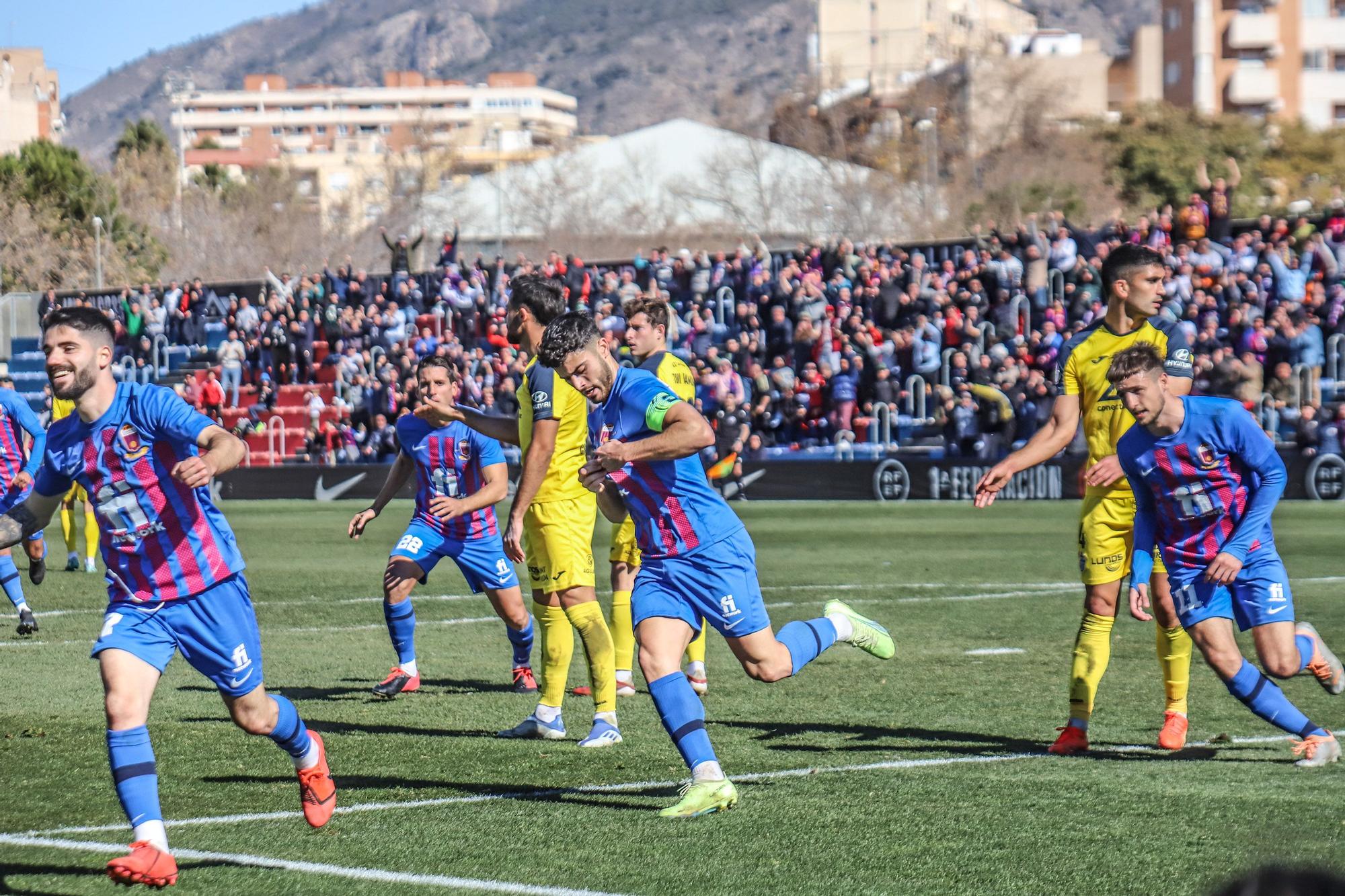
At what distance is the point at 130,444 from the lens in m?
5.73

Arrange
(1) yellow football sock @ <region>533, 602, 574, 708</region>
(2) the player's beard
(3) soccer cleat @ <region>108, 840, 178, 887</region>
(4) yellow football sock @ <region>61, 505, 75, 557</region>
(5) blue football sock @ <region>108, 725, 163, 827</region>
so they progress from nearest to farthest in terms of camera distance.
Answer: (3) soccer cleat @ <region>108, 840, 178, 887</region>, (5) blue football sock @ <region>108, 725, 163, 827</region>, (2) the player's beard, (1) yellow football sock @ <region>533, 602, 574, 708</region>, (4) yellow football sock @ <region>61, 505, 75, 557</region>

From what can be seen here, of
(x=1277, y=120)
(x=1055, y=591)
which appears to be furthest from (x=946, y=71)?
(x=1055, y=591)

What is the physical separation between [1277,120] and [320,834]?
6421cm

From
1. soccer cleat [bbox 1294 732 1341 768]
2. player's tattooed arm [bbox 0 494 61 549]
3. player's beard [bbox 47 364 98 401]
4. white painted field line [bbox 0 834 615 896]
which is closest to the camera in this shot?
white painted field line [bbox 0 834 615 896]

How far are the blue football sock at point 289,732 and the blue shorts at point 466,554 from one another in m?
3.32

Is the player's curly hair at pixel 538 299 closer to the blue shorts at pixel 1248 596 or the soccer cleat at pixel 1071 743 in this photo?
Answer: the soccer cleat at pixel 1071 743

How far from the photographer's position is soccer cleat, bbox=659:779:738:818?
6254mm

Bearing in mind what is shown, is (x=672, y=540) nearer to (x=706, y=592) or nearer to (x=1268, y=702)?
(x=706, y=592)

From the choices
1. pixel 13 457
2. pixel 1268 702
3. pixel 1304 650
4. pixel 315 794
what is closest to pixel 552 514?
pixel 315 794

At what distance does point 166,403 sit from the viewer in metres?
5.76

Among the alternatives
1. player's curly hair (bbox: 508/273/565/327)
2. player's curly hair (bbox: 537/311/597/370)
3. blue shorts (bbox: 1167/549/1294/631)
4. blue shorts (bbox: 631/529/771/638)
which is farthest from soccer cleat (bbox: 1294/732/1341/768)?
player's curly hair (bbox: 508/273/565/327)

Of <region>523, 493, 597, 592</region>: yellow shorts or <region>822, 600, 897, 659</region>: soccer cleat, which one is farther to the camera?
<region>523, 493, 597, 592</region>: yellow shorts

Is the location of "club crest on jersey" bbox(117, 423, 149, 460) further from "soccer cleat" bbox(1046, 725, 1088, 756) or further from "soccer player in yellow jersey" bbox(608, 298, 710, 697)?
"soccer cleat" bbox(1046, 725, 1088, 756)

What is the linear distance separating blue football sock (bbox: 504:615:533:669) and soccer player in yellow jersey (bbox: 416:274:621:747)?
98cm
